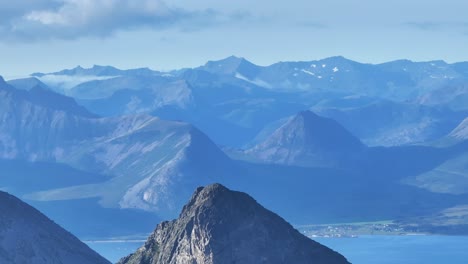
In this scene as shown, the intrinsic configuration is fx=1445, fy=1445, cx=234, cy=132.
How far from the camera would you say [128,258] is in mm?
101688

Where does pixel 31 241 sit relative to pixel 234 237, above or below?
above

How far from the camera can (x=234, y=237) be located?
86.2 m

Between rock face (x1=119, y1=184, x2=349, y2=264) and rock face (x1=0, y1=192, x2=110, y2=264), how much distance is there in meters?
22.1

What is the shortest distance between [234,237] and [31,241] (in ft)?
92.8

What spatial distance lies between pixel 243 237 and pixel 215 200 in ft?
10.1

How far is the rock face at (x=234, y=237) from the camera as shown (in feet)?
281

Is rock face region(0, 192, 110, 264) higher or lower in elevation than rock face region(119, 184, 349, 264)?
higher

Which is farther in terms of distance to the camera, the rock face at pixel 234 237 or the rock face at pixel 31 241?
the rock face at pixel 31 241

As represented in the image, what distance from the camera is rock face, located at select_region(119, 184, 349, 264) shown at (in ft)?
281

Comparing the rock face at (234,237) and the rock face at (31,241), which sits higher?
the rock face at (31,241)

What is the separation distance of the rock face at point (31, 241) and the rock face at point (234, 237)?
22073 millimetres

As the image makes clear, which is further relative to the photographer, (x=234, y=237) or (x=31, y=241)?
(x=31, y=241)

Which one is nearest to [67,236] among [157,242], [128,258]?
[128,258]

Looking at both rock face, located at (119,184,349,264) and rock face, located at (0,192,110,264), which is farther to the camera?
rock face, located at (0,192,110,264)
